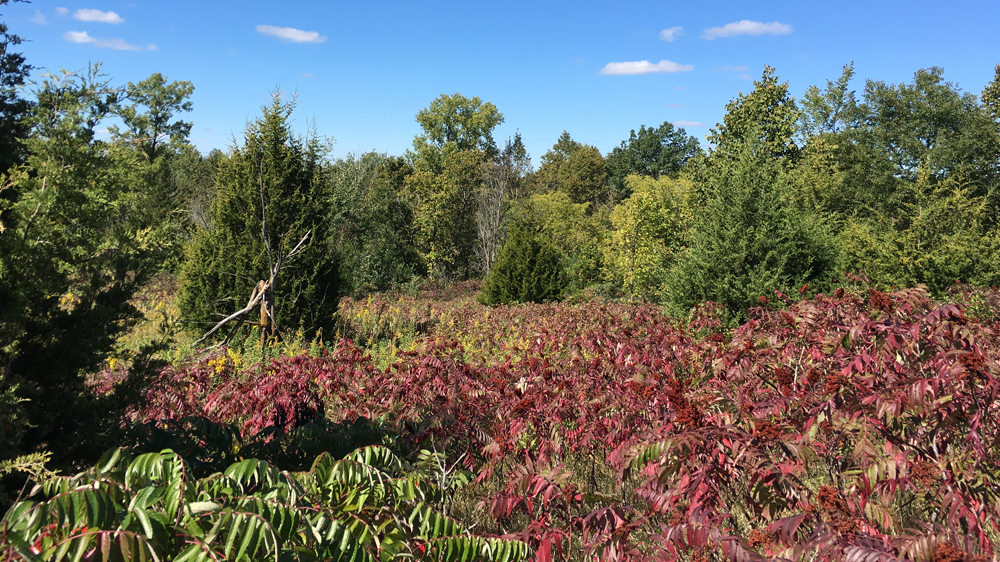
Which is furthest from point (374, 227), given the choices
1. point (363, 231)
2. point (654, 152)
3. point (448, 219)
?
point (654, 152)

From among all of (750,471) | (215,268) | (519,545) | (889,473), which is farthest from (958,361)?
(215,268)

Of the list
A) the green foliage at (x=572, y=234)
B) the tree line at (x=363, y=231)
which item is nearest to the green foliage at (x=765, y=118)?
A: the tree line at (x=363, y=231)

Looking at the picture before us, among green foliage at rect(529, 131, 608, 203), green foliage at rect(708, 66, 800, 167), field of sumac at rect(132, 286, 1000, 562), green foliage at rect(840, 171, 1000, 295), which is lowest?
field of sumac at rect(132, 286, 1000, 562)

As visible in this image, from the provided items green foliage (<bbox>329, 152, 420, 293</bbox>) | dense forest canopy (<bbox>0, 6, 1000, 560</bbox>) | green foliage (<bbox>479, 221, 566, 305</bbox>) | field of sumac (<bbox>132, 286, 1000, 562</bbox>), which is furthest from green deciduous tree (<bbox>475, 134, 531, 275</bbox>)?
field of sumac (<bbox>132, 286, 1000, 562</bbox>)

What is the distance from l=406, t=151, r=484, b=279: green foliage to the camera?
22.5 m

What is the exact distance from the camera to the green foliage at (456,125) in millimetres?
42594

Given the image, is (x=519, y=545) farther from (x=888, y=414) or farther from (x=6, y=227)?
(x=6, y=227)

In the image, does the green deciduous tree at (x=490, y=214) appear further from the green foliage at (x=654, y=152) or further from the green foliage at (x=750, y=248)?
the green foliage at (x=654, y=152)

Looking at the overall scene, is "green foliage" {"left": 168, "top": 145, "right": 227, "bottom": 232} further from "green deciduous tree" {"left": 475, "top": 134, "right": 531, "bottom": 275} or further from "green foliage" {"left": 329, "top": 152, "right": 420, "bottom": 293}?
"green deciduous tree" {"left": 475, "top": 134, "right": 531, "bottom": 275}

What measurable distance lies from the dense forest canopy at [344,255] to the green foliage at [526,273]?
0.17 ft

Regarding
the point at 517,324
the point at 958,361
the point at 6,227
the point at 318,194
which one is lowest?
the point at 517,324

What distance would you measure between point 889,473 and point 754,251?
6808 millimetres

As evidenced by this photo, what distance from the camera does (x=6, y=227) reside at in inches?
94.7

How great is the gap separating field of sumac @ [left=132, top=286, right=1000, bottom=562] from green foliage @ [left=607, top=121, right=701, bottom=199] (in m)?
59.7
